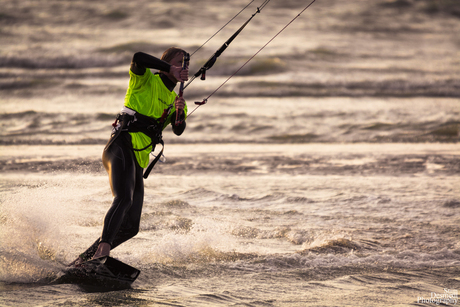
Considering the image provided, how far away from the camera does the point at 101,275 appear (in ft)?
12.8

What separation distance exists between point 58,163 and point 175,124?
608 cm

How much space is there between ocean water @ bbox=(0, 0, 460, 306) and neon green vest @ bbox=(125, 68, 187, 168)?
1.13 meters

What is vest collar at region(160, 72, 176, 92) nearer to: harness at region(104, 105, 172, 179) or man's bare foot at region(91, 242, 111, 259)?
harness at region(104, 105, 172, 179)

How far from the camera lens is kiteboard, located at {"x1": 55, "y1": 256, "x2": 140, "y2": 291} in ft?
12.7

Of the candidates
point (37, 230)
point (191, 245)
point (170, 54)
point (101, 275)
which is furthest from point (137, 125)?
point (37, 230)

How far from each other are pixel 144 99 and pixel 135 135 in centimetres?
31

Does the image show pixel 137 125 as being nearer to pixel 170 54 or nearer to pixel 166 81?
pixel 166 81

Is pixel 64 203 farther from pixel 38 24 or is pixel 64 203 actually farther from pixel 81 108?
pixel 38 24

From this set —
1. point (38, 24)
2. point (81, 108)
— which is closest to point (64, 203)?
point (81, 108)

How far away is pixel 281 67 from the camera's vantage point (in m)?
22.7

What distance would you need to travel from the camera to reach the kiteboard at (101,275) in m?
3.87

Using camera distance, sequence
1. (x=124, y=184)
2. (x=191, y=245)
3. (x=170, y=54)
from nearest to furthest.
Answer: (x=124, y=184), (x=170, y=54), (x=191, y=245)

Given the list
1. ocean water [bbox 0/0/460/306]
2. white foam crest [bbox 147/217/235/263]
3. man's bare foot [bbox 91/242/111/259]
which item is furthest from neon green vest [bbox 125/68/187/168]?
ocean water [bbox 0/0/460/306]

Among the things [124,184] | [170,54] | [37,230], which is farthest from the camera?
[37,230]
